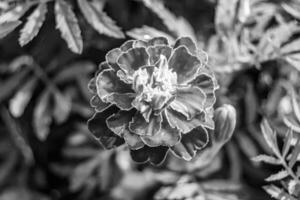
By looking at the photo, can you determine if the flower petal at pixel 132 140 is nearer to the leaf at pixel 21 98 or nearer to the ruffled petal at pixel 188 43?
the ruffled petal at pixel 188 43

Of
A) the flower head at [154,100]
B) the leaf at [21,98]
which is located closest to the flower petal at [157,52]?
the flower head at [154,100]

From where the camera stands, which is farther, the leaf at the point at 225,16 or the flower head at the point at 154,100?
the leaf at the point at 225,16

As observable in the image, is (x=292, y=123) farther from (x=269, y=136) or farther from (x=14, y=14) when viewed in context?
(x=14, y=14)

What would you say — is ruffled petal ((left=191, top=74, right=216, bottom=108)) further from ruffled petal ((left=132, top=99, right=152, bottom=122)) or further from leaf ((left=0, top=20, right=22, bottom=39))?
leaf ((left=0, top=20, right=22, bottom=39))

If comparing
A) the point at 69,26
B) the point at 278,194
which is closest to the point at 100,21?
the point at 69,26

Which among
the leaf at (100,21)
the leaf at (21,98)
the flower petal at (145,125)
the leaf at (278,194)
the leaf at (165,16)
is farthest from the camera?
the leaf at (21,98)

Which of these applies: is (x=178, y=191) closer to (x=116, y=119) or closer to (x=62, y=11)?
(x=116, y=119)

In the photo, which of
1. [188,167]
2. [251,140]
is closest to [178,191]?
[188,167]
